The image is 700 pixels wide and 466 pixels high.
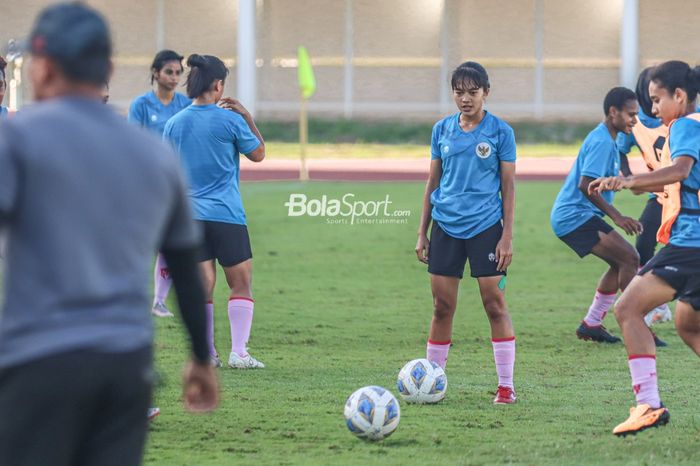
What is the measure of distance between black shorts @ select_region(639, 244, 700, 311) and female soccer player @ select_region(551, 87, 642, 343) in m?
3.06

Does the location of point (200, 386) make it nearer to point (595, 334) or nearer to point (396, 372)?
point (396, 372)

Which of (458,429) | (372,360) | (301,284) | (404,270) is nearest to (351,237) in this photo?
(404,270)

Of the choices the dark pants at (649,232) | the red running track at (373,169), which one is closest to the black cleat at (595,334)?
the dark pants at (649,232)

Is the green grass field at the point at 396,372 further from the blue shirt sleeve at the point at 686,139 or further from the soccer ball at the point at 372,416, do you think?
the blue shirt sleeve at the point at 686,139

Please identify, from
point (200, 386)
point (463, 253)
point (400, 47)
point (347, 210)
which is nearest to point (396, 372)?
point (463, 253)

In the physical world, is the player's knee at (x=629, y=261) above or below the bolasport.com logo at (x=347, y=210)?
above

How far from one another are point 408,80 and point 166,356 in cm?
2680

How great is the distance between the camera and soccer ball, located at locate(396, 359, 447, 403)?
739 centimetres

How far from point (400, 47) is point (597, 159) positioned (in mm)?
26179

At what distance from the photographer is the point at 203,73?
833 cm

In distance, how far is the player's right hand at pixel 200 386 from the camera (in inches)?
139

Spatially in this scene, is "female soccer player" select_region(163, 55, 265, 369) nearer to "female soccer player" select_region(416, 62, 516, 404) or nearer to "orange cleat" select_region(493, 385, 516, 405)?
"female soccer player" select_region(416, 62, 516, 404)

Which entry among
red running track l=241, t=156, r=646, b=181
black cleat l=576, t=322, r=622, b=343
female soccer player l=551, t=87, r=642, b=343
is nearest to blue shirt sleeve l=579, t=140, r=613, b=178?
female soccer player l=551, t=87, r=642, b=343

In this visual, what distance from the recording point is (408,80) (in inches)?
1387
